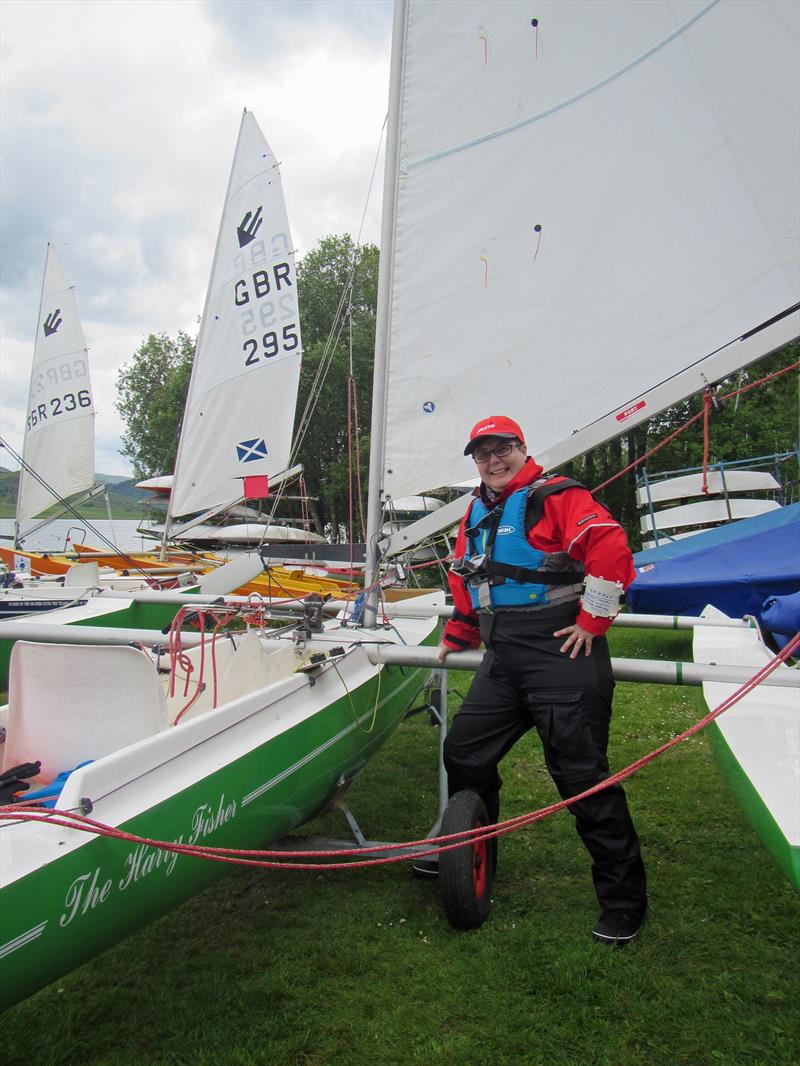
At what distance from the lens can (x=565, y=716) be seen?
2453mm

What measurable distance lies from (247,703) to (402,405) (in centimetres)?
165

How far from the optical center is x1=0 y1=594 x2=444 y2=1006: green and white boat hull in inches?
61.7

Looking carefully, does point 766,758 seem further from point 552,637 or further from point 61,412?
point 61,412

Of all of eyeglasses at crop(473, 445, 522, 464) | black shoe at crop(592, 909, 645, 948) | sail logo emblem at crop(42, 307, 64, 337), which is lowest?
black shoe at crop(592, 909, 645, 948)

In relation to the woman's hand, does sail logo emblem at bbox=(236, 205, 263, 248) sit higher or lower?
higher

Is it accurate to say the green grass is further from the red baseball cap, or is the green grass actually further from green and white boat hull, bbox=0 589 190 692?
green and white boat hull, bbox=0 589 190 692

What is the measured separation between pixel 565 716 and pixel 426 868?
3.88 feet

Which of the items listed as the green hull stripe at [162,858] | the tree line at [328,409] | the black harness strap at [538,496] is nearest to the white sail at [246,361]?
the green hull stripe at [162,858]

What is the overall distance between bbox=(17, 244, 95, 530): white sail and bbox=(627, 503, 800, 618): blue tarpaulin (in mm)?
9768

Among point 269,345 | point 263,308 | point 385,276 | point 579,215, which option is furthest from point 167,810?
point 263,308

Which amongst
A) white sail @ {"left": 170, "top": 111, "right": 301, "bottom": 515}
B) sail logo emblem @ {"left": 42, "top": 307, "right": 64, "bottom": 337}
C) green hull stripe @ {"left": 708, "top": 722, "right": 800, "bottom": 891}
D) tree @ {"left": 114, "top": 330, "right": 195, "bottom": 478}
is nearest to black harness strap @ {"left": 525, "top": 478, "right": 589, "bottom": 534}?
green hull stripe @ {"left": 708, "top": 722, "right": 800, "bottom": 891}

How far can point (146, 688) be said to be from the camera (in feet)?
7.54

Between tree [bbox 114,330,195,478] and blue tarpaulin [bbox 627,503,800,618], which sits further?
tree [bbox 114,330,195,478]

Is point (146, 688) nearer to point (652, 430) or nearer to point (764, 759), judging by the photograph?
point (764, 759)
